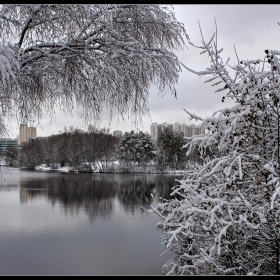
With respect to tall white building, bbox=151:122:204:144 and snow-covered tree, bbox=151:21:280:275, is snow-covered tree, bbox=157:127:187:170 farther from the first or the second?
snow-covered tree, bbox=151:21:280:275

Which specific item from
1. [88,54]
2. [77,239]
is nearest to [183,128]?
[77,239]

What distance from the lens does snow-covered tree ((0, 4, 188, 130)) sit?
8.05ft

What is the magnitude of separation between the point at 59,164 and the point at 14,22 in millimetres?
43305

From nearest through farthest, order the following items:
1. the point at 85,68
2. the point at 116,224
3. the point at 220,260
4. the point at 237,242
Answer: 1. the point at 237,242
2. the point at 220,260
3. the point at 85,68
4. the point at 116,224

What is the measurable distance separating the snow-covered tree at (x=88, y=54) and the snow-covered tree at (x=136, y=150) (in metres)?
34.0

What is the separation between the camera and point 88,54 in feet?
8.33

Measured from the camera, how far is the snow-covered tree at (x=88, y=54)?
2453 mm

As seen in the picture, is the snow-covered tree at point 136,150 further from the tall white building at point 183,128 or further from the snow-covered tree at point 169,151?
the tall white building at point 183,128

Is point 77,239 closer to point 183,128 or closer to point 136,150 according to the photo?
point 183,128

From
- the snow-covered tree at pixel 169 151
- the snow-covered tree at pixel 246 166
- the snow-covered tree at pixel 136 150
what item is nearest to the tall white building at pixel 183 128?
the snow-covered tree at pixel 246 166

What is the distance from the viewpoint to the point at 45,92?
2.88 metres
